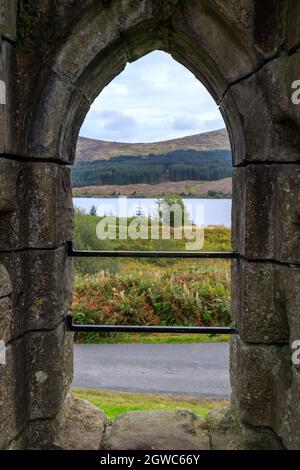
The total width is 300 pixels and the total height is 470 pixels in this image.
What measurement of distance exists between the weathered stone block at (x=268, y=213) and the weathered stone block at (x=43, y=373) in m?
1.00

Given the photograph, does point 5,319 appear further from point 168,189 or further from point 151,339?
point 168,189

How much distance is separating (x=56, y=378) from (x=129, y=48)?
1.63 metres

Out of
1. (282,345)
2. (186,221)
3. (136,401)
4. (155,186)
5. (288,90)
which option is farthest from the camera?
(155,186)

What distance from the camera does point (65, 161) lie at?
2250mm

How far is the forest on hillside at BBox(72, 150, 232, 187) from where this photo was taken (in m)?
11.4

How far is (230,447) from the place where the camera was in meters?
2.17

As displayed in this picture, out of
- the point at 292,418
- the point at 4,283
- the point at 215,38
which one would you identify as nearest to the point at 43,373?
the point at 4,283

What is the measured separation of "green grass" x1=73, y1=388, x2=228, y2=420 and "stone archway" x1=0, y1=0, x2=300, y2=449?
6.07 ft

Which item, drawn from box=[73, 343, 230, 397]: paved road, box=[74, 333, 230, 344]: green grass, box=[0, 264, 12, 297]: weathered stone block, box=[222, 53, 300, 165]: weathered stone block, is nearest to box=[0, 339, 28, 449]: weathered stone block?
box=[0, 264, 12, 297]: weathered stone block

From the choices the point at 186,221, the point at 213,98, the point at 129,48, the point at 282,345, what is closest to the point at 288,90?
the point at 213,98

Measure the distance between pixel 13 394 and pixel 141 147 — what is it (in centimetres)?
1281

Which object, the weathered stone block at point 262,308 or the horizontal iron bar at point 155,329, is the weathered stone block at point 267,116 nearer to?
the weathered stone block at point 262,308

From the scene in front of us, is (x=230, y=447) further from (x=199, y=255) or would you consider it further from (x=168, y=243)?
(x=168, y=243)

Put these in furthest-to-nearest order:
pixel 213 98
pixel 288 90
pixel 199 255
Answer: pixel 213 98 < pixel 199 255 < pixel 288 90
